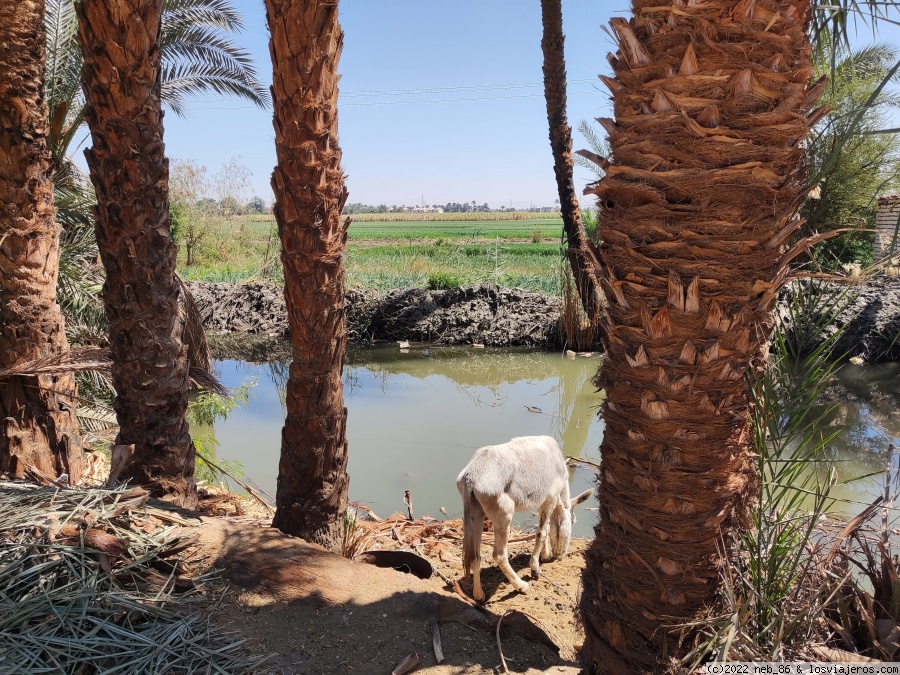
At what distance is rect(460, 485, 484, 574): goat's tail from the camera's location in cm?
456

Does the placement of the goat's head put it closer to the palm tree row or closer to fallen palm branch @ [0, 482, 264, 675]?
the palm tree row

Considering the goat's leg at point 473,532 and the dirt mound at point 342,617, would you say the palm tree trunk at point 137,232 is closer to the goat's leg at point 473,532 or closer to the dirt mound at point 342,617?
the dirt mound at point 342,617

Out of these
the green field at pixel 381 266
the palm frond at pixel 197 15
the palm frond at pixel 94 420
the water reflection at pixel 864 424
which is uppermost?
the palm frond at pixel 197 15

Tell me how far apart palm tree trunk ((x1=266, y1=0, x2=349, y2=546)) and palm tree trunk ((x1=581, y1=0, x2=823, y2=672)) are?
1977mm

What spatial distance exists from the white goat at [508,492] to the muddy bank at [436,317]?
10890 mm

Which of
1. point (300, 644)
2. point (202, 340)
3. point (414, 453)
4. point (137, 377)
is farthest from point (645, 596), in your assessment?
point (414, 453)

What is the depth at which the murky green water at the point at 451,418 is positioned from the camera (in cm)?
743

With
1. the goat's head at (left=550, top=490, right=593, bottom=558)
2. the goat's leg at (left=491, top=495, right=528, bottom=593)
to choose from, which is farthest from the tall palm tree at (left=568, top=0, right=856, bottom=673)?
the goat's head at (left=550, top=490, right=593, bottom=558)

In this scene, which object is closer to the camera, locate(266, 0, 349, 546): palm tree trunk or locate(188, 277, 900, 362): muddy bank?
locate(266, 0, 349, 546): palm tree trunk

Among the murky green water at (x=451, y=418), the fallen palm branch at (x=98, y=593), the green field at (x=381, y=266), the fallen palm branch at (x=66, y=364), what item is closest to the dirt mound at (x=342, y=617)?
the fallen palm branch at (x=98, y=593)

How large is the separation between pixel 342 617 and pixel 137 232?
8.32 ft

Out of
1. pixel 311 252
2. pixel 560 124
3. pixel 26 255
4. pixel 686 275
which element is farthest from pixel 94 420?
pixel 560 124

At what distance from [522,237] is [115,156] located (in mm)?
53855

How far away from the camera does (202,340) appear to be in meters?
6.43
